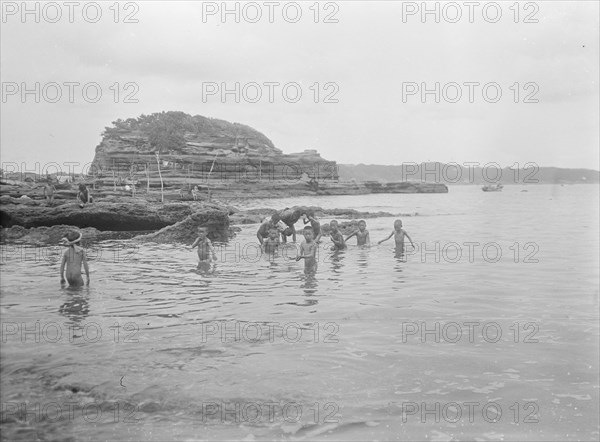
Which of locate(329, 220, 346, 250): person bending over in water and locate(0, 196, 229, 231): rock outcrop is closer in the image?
locate(329, 220, 346, 250): person bending over in water

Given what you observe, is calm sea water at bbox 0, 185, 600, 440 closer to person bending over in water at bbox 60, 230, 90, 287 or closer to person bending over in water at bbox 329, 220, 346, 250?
person bending over in water at bbox 60, 230, 90, 287

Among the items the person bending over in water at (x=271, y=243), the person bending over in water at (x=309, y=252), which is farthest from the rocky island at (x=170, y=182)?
the person bending over in water at (x=309, y=252)

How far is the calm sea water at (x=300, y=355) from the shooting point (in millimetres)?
5152

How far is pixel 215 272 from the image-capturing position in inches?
535

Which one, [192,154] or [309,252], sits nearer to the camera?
[309,252]

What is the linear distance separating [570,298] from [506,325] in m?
2.92

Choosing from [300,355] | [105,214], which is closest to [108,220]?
[105,214]

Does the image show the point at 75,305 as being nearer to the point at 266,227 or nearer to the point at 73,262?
the point at 73,262

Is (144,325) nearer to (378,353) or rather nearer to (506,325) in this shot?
(378,353)

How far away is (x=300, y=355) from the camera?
704 cm

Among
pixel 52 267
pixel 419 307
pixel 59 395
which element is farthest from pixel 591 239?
pixel 59 395

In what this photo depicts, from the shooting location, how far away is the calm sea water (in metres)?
5.15

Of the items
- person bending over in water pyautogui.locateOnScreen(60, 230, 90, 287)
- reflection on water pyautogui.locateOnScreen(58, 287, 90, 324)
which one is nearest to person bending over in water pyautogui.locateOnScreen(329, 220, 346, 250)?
reflection on water pyautogui.locateOnScreen(58, 287, 90, 324)

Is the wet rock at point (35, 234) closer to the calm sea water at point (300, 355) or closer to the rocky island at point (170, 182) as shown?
the rocky island at point (170, 182)
